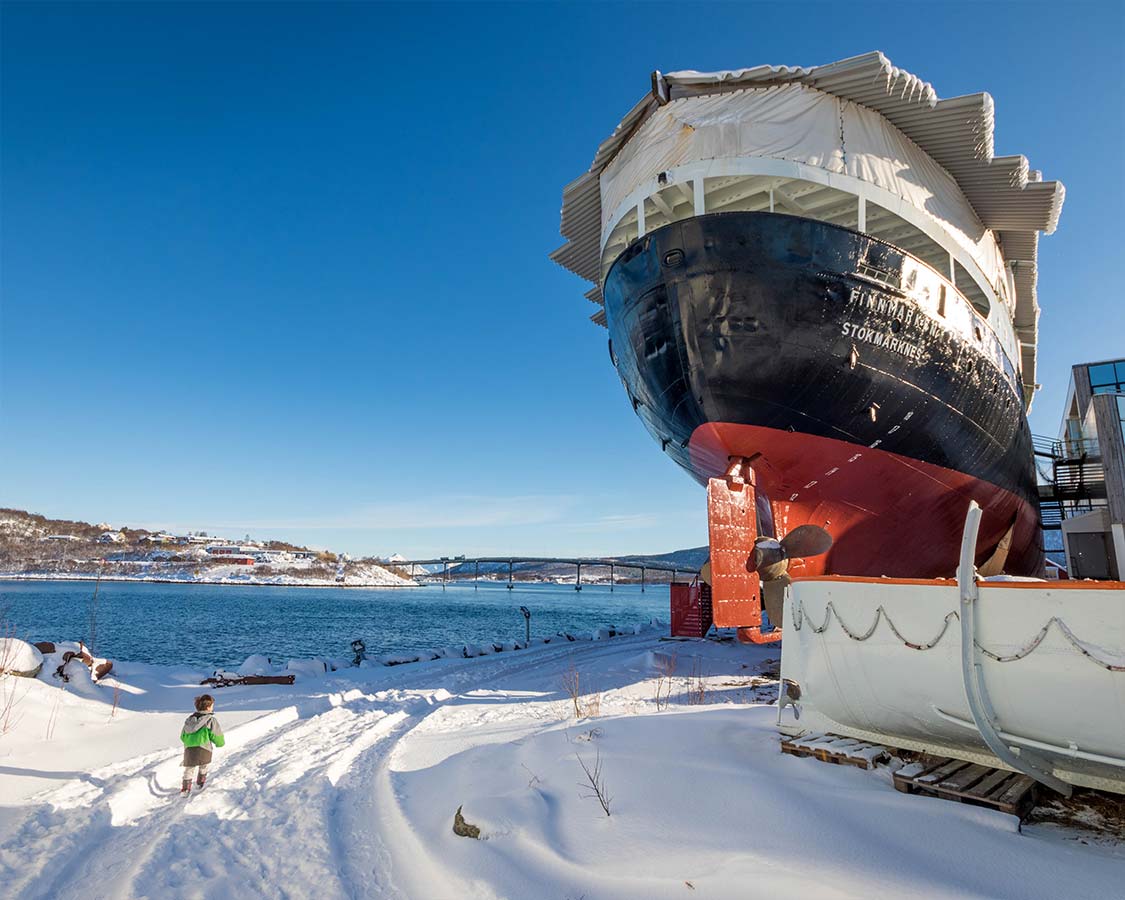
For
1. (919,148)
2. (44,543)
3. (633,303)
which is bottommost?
(44,543)

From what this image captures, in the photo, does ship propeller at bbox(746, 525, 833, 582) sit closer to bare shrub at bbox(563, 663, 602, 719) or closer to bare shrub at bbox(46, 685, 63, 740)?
bare shrub at bbox(563, 663, 602, 719)

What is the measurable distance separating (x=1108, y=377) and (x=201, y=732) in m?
40.3

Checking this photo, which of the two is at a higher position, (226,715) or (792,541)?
(792,541)

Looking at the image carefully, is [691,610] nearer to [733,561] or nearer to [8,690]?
[733,561]

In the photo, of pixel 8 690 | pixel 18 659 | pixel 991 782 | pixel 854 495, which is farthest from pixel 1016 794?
pixel 18 659

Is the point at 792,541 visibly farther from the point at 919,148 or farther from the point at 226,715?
the point at 226,715

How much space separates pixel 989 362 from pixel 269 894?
50.5ft

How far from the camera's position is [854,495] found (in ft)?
38.2

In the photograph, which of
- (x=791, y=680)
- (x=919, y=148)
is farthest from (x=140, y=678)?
(x=919, y=148)

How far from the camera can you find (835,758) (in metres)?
5.27

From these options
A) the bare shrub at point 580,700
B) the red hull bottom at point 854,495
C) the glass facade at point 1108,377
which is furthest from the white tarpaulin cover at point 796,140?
the glass facade at point 1108,377

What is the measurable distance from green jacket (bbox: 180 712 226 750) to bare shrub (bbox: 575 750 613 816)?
155 inches

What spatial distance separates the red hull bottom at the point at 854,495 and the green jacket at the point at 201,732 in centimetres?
911

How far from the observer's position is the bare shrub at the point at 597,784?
4830mm
